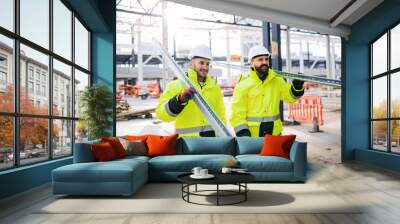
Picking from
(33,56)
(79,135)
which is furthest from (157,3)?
(33,56)

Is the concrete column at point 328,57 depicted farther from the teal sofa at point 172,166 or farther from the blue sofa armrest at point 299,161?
the blue sofa armrest at point 299,161

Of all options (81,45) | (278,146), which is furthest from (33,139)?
(278,146)

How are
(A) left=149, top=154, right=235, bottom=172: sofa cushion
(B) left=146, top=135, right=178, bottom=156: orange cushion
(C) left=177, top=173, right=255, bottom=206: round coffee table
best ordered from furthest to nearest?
(B) left=146, top=135, right=178, bottom=156: orange cushion
(A) left=149, top=154, right=235, bottom=172: sofa cushion
(C) left=177, top=173, right=255, bottom=206: round coffee table

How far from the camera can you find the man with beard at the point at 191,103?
7.52 metres

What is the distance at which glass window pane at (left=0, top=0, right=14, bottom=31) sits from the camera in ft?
14.9

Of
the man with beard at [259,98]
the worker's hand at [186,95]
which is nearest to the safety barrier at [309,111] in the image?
the man with beard at [259,98]

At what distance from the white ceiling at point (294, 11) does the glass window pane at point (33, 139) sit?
3.92m

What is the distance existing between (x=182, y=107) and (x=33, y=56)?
118 inches

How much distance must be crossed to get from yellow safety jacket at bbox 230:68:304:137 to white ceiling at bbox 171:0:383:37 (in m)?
1.20

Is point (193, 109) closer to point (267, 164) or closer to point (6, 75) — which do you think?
point (267, 164)

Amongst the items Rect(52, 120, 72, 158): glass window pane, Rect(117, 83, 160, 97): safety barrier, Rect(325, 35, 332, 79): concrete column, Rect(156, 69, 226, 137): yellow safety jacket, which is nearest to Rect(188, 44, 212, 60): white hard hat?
Rect(156, 69, 226, 137): yellow safety jacket

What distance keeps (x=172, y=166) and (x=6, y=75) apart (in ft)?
7.85

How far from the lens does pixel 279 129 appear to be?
7.63 meters

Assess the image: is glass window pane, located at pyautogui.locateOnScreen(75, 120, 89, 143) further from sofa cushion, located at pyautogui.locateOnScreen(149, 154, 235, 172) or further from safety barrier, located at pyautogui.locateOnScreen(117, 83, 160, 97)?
sofa cushion, located at pyautogui.locateOnScreen(149, 154, 235, 172)
